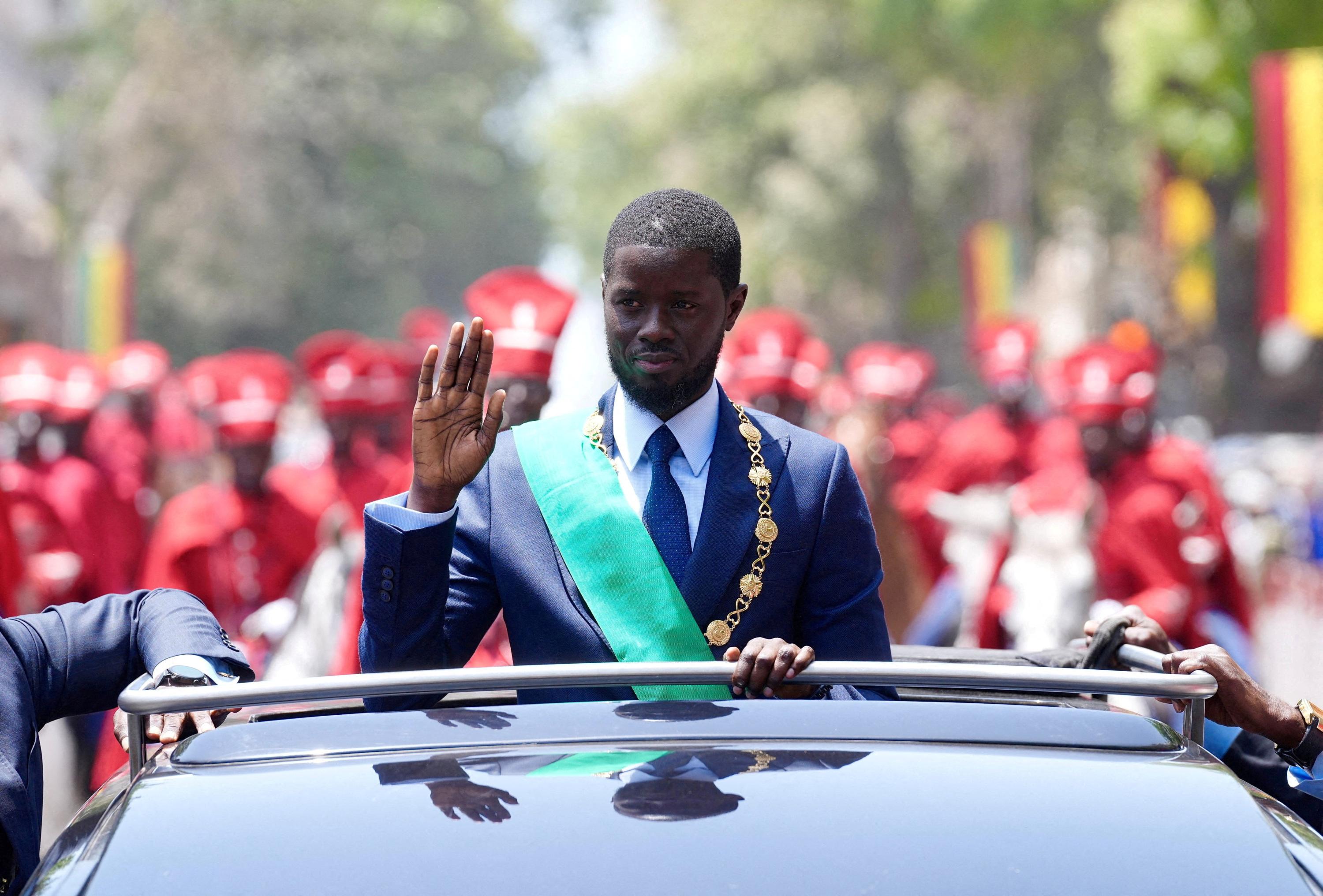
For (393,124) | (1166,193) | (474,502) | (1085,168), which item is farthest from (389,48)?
(474,502)

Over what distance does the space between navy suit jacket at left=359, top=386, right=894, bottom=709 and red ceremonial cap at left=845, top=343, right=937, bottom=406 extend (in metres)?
9.52

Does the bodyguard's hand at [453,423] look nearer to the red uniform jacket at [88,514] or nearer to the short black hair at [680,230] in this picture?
the short black hair at [680,230]

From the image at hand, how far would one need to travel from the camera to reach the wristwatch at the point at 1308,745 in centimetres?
278

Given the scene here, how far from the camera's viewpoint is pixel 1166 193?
91.5 ft

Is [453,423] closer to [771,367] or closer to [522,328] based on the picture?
[522,328]

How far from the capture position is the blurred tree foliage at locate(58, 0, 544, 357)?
122 feet

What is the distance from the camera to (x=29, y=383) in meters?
9.81

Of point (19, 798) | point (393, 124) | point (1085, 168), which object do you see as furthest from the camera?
point (393, 124)

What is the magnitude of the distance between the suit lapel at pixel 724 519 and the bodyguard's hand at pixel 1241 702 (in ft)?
2.37

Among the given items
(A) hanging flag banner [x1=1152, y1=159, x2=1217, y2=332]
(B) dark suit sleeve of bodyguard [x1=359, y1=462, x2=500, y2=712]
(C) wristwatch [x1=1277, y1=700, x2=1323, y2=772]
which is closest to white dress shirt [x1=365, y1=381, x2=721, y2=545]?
(B) dark suit sleeve of bodyguard [x1=359, y1=462, x2=500, y2=712]

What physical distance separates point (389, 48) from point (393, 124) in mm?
2103

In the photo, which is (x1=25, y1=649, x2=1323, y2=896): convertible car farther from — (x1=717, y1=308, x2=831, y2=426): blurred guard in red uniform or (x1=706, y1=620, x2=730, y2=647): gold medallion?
(x1=717, y1=308, x2=831, y2=426): blurred guard in red uniform

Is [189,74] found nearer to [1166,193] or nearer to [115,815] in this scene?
[1166,193]

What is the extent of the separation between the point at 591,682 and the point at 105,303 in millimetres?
19814
